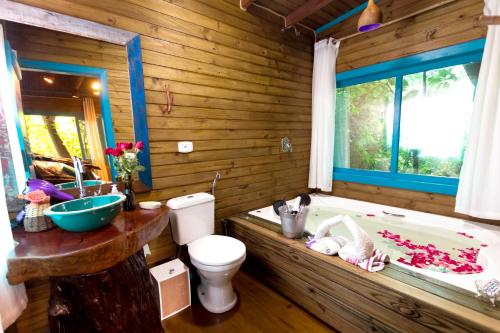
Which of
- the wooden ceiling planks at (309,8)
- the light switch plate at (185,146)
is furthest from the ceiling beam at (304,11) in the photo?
the light switch plate at (185,146)

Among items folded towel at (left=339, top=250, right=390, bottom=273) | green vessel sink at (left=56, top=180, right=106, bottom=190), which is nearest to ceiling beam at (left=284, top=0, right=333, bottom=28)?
folded towel at (left=339, top=250, right=390, bottom=273)

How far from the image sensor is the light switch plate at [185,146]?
190cm

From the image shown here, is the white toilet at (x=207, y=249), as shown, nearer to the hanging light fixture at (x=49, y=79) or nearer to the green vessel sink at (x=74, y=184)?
the green vessel sink at (x=74, y=184)

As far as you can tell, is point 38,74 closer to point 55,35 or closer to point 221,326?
point 55,35

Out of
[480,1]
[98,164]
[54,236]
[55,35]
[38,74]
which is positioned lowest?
[54,236]

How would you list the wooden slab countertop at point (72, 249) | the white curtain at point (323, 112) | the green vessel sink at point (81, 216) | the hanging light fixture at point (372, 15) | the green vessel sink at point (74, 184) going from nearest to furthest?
the wooden slab countertop at point (72, 249) < the green vessel sink at point (81, 216) < the green vessel sink at point (74, 184) < the hanging light fixture at point (372, 15) < the white curtain at point (323, 112)

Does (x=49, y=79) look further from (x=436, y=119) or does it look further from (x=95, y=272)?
(x=436, y=119)

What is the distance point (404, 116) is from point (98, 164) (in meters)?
2.98

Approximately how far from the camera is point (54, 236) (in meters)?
1.08

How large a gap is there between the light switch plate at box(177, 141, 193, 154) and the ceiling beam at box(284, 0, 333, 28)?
1.80m

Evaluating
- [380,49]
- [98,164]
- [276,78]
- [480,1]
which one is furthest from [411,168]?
→ [98,164]

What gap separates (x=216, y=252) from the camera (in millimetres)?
1626

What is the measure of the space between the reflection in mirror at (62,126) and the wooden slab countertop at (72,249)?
1.48 feet

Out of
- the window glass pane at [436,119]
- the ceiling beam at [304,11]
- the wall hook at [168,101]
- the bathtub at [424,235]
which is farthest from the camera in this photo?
the ceiling beam at [304,11]
